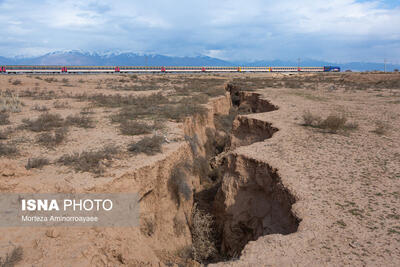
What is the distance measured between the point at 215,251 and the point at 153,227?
6.90 feet

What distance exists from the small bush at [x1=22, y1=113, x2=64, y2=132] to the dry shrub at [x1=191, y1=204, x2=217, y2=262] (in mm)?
5954

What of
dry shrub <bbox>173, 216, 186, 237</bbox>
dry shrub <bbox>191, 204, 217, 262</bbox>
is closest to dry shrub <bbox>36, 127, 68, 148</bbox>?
dry shrub <bbox>173, 216, 186, 237</bbox>

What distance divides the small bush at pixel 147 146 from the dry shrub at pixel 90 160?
1.91 ft

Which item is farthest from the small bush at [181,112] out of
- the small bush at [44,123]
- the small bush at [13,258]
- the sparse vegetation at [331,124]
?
the small bush at [13,258]

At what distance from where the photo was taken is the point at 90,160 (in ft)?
23.1

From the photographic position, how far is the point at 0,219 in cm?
503

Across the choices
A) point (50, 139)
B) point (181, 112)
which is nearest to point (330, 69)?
point (181, 112)

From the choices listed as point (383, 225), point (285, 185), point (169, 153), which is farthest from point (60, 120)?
point (383, 225)

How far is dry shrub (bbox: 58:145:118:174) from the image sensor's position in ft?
Answer: 22.0

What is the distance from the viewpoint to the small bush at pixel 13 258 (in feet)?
13.4

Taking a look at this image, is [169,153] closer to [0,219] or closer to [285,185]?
[285,185]

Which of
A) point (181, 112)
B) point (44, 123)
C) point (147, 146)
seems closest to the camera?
point (147, 146)

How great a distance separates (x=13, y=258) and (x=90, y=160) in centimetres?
306

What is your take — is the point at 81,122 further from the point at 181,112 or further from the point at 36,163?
the point at 36,163
